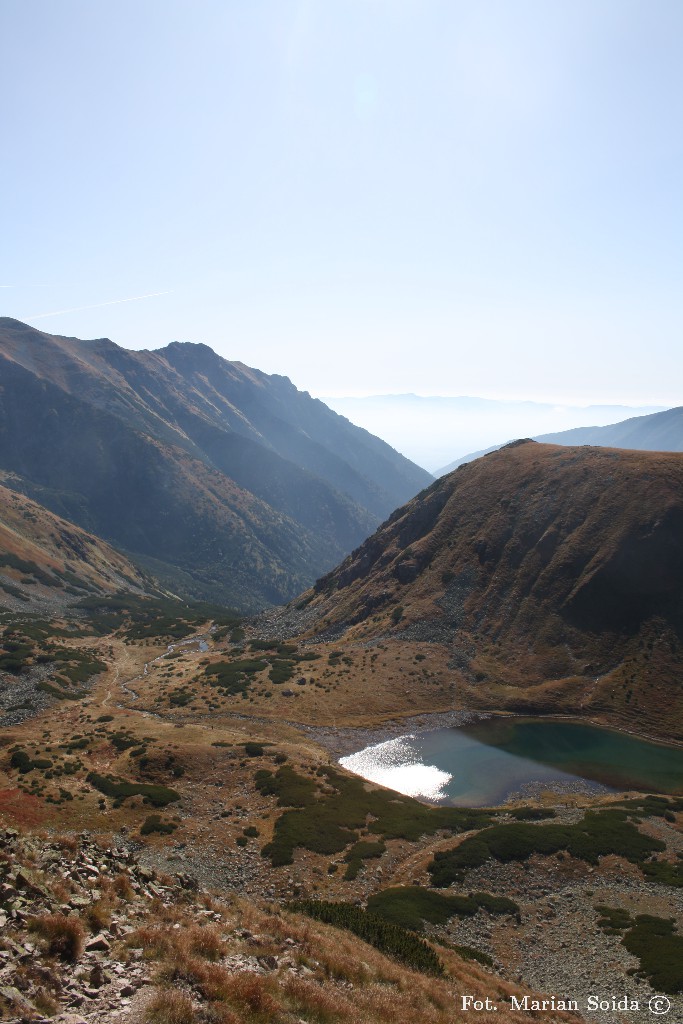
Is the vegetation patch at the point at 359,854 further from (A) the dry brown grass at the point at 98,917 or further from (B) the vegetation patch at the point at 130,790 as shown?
(A) the dry brown grass at the point at 98,917

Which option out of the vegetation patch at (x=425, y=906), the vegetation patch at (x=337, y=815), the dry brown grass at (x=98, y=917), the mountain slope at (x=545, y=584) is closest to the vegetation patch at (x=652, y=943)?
the vegetation patch at (x=425, y=906)

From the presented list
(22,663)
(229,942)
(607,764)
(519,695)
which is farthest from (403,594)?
(229,942)

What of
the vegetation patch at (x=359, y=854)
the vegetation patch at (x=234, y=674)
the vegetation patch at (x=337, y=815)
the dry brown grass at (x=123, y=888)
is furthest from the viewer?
the vegetation patch at (x=234, y=674)

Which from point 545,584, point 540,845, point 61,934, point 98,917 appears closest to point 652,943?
point 540,845

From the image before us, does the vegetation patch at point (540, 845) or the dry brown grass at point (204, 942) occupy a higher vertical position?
the dry brown grass at point (204, 942)

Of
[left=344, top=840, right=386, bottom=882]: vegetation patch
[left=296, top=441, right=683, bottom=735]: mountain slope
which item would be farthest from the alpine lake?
[left=344, top=840, right=386, bottom=882]: vegetation patch

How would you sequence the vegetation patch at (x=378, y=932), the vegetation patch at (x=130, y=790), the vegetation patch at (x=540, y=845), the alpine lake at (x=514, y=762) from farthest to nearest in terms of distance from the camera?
the alpine lake at (x=514, y=762), the vegetation patch at (x=130, y=790), the vegetation patch at (x=540, y=845), the vegetation patch at (x=378, y=932)

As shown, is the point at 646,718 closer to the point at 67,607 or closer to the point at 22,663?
the point at 22,663
